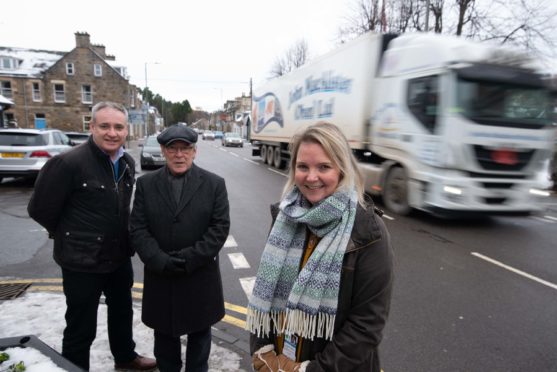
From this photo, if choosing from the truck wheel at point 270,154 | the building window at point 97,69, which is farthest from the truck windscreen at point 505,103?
the building window at point 97,69

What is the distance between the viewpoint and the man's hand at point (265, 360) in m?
1.56

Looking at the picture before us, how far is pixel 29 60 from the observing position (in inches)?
1499

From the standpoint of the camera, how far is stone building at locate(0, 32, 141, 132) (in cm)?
3559

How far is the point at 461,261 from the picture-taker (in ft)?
17.1

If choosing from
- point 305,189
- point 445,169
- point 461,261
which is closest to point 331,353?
point 305,189

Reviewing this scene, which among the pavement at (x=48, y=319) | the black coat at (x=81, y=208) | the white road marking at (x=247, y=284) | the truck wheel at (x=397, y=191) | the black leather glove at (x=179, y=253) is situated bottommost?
the white road marking at (x=247, y=284)

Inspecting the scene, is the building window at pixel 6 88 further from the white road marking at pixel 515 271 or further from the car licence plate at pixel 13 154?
the white road marking at pixel 515 271

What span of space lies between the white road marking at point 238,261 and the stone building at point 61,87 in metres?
36.8

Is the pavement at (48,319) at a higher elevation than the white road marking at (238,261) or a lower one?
higher

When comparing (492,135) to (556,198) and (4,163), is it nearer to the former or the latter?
(556,198)

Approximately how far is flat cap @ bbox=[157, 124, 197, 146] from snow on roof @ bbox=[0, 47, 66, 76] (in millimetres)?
43145

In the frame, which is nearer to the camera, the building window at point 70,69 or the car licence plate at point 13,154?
the car licence plate at point 13,154

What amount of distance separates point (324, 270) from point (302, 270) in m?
0.10

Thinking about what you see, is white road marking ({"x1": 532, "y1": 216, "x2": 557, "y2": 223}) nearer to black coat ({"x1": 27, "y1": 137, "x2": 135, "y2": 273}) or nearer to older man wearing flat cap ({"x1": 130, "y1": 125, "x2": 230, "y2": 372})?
older man wearing flat cap ({"x1": 130, "y1": 125, "x2": 230, "y2": 372})
